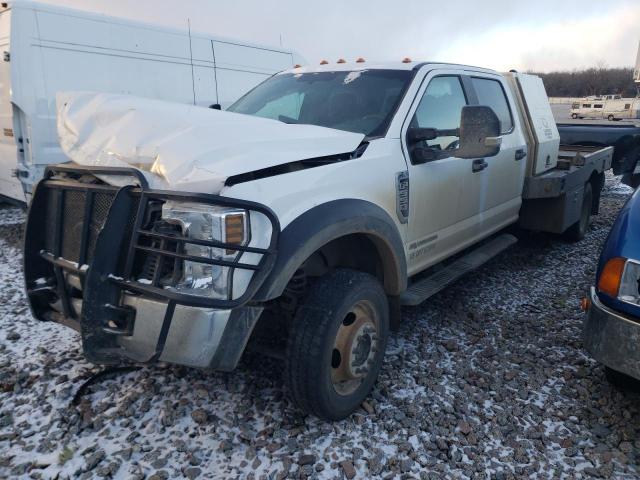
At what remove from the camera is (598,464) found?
254 cm

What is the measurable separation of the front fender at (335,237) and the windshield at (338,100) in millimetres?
671

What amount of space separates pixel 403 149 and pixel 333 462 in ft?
6.17

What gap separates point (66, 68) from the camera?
5.99m

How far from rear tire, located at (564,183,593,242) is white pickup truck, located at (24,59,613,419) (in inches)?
109

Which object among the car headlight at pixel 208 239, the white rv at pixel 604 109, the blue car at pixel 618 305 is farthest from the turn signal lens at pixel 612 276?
the white rv at pixel 604 109

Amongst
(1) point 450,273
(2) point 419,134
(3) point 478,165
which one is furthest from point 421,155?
(1) point 450,273

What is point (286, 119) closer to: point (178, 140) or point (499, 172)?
point (178, 140)

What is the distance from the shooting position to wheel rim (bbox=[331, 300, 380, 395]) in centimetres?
279

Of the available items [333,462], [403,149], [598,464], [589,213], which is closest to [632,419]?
[598,464]

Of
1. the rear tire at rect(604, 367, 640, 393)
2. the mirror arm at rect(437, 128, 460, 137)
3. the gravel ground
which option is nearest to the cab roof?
the mirror arm at rect(437, 128, 460, 137)

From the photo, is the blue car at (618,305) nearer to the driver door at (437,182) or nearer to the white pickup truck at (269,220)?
the white pickup truck at (269,220)

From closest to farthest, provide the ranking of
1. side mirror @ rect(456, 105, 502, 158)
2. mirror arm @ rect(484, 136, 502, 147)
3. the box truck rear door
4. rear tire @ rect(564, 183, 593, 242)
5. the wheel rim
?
the wheel rim < side mirror @ rect(456, 105, 502, 158) < mirror arm @ rect(484, 136, 502, 147) < the box truck rear door < rear tire @ rect(564, 183, 593, 242)

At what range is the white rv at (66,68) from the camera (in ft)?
18.5

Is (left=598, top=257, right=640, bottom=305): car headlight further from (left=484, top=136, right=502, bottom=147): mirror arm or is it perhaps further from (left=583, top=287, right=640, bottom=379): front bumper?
(left=484, top=136, right=502, bottom=147): mirror arm
